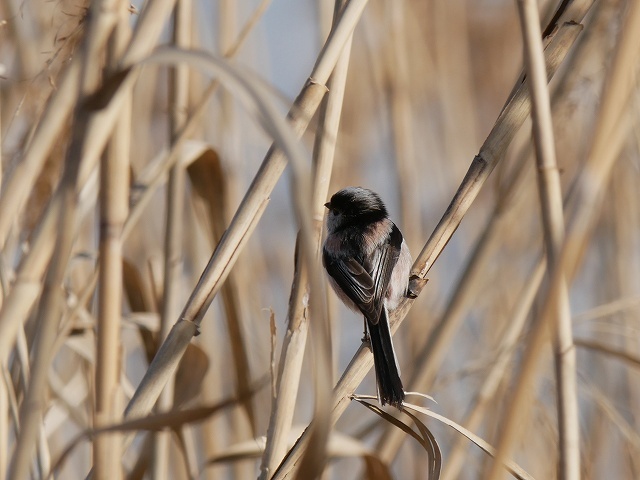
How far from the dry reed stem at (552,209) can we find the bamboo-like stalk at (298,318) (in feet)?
1.71

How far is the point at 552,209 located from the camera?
103cm

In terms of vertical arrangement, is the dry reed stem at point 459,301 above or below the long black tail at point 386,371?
above

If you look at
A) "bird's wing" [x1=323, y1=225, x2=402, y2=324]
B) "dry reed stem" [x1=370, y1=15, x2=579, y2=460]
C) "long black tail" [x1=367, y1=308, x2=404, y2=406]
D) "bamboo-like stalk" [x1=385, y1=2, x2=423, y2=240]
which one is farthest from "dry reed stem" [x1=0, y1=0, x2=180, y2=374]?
"bamboo-like stalk" [x1=385, y1=2, x2=423, y2=240]

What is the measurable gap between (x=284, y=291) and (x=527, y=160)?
1.48m

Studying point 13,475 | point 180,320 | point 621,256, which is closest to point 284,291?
point 621,256

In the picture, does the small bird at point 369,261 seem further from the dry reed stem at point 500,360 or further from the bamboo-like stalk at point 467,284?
the dry reed stem at point 500,360

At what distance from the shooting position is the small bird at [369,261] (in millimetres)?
1850

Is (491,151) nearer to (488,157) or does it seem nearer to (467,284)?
(488,157)

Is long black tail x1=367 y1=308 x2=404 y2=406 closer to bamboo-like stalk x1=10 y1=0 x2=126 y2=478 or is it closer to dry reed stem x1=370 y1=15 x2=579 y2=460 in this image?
dry reed stem x1=370 y1=15 x2=579 y2=460

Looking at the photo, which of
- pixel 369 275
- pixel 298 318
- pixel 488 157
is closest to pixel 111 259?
pixel 298 318

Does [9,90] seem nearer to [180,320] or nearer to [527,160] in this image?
[180,320]

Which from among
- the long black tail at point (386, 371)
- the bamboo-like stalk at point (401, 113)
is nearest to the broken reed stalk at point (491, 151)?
the long black tail at point (386, 371)

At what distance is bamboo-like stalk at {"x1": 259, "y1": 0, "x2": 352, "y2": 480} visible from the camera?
1.42m

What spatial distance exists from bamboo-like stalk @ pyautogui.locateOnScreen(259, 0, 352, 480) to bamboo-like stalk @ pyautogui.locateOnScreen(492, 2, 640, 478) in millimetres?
556
